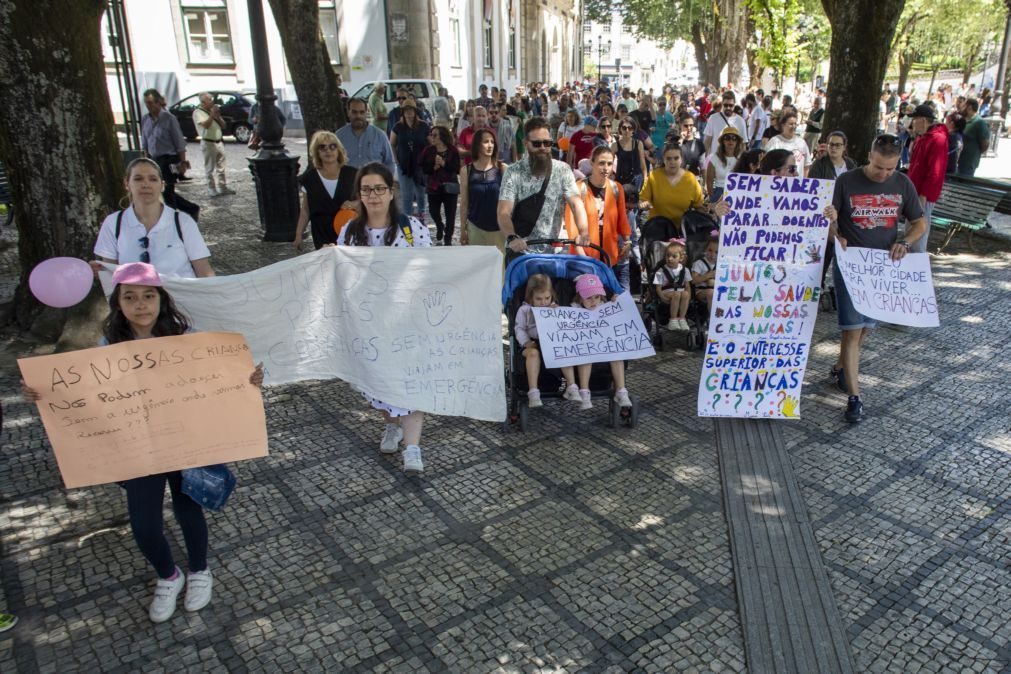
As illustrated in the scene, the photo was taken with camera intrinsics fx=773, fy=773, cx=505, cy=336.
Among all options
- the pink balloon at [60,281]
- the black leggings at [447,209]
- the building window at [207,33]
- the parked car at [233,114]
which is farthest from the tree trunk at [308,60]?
the building window at [207,33]

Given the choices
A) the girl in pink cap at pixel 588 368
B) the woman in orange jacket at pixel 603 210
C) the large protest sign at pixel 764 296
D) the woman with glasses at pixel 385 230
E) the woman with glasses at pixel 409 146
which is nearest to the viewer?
the woman with glasses at pixel 385 230

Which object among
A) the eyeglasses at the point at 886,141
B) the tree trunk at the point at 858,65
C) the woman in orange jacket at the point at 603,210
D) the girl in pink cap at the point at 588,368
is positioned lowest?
the girl in pink cap at the point at 588,368

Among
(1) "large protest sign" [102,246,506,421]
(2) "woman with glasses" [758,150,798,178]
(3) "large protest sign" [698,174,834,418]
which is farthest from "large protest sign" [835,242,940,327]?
(1) "large protest sign" [102,246,506,421]

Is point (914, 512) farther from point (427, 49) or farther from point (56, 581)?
point (427, 49)

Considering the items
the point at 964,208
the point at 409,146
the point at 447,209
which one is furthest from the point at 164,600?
the point at 964,208

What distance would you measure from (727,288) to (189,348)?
3.50 meters

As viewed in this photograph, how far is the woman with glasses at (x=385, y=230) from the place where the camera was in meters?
4.44

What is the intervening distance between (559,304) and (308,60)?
22.3 feet

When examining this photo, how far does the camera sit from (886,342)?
6930 millimetres

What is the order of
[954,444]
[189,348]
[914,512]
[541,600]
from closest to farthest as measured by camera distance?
[189,348]
[541,600]
[914,512]
[954,444]

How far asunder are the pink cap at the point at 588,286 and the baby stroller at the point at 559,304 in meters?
0.09

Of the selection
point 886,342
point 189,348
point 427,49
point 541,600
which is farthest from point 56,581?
point 427,49

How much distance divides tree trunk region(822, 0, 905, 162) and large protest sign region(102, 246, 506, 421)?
708 centimetres

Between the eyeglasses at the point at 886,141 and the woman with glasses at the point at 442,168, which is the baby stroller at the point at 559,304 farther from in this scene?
the woman with glasses at the point at 442,168
